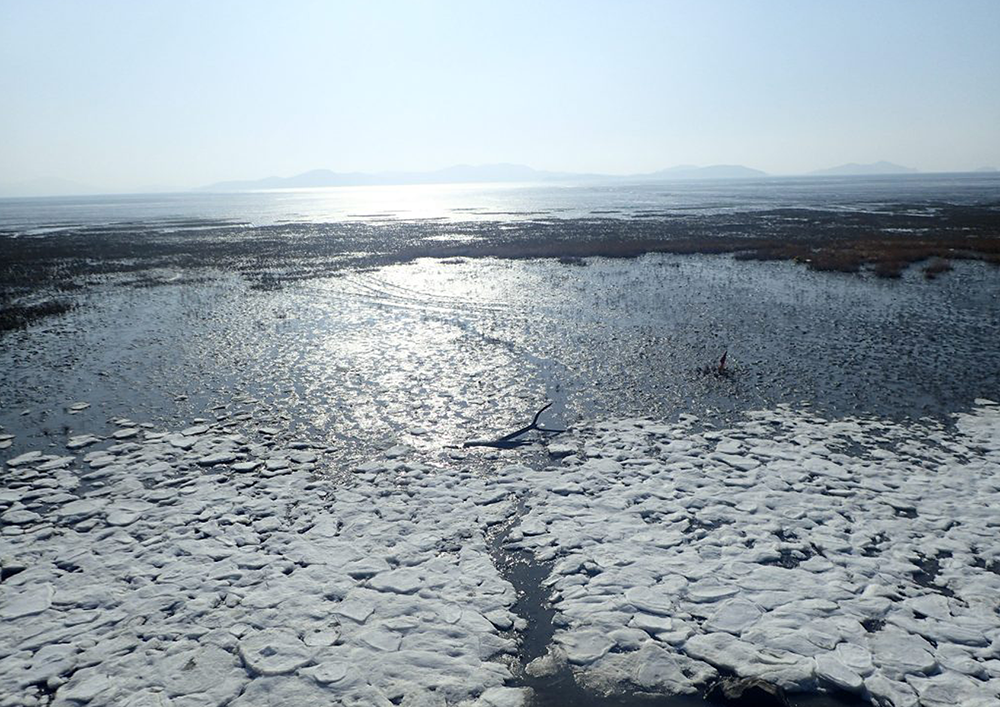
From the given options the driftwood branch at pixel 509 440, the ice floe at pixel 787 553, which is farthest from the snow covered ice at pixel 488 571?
the driftwood branch at pixel 509 440

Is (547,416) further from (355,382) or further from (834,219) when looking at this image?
(834,219)

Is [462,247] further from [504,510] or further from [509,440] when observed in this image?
[504,510]

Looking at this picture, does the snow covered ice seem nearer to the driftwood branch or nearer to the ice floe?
the ice floe

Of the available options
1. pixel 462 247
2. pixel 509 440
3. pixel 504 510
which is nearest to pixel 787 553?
pixel 504 510

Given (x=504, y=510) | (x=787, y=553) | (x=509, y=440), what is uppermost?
(x=509, y=440)

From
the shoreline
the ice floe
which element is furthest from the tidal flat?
the shoreline

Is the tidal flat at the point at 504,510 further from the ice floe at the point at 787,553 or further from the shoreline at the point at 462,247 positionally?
the shoreline at the point at 462,247
